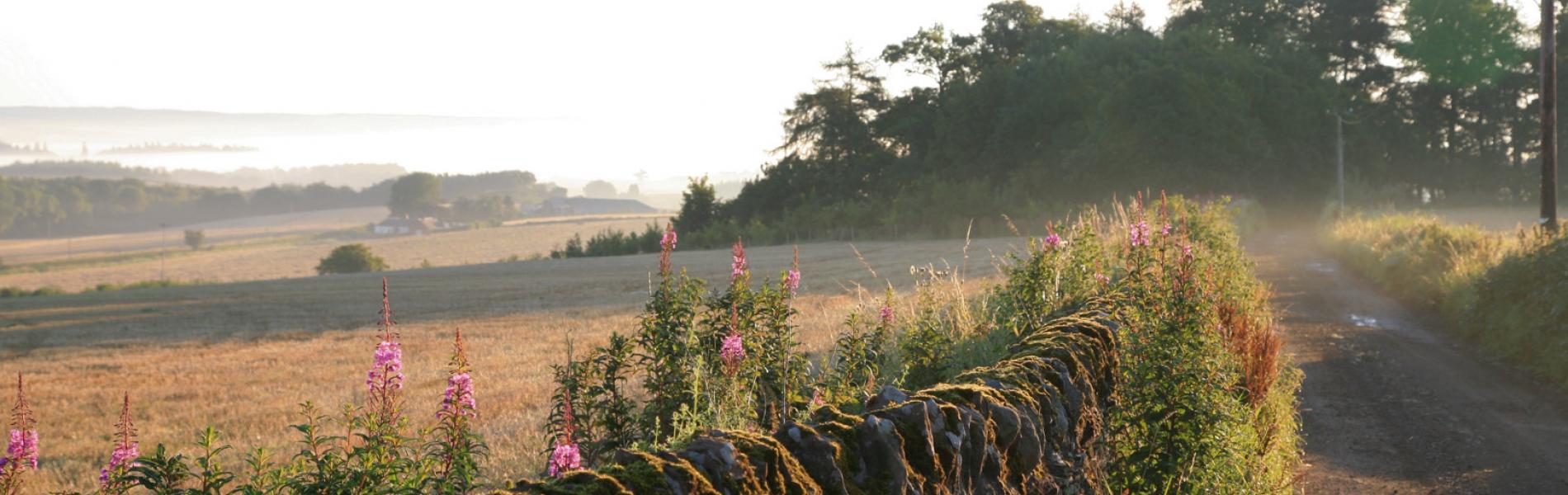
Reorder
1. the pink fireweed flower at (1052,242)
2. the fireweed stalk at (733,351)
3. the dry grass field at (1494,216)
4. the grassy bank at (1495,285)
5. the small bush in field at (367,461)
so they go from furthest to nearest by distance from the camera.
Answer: the dry grass field at (1494,216) < the grassy bank at (1495,285) < the pink fireweed flower at (1052,242) < the fireweed stalk at (733,351) < the small bush in field at (367,461)

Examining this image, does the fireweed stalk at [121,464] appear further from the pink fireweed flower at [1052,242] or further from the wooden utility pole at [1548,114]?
the wooden utility pole at [1548,114]

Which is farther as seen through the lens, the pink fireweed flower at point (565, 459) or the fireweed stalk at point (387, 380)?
the pink fireweed flower at point (565, 459)

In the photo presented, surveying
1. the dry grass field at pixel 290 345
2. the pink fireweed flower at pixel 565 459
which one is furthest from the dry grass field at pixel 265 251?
the pink fireweed flower at pixel 565 459

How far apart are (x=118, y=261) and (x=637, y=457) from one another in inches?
4416

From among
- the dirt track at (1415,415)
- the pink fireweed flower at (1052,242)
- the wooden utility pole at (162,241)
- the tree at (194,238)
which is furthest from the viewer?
the tree at (194,238)

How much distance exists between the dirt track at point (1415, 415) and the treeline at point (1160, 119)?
4246 cm

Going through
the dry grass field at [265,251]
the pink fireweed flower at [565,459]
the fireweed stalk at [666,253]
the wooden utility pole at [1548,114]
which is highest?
the wooden utility pole at [1548,114]

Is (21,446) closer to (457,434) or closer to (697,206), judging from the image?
(457,434)

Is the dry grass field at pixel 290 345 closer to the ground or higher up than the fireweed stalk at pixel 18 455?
closer to the ground

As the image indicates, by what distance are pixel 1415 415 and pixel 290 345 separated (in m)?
17.2

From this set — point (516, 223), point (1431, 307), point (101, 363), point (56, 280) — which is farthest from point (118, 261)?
point (1431, 307)

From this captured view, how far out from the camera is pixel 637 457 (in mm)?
3271

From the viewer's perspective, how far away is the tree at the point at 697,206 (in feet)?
226

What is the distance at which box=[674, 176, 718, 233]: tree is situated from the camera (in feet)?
226
